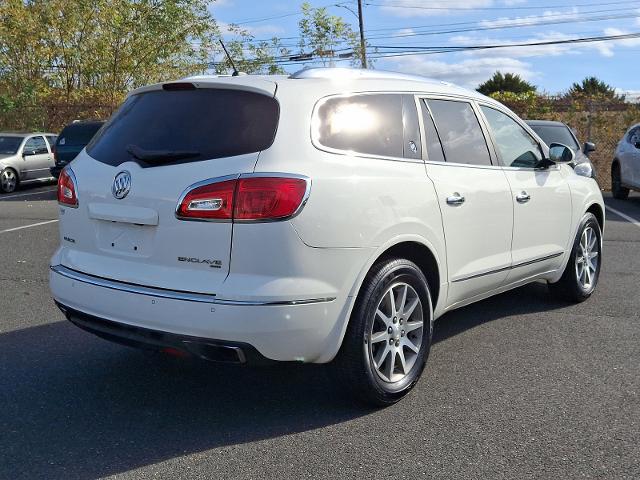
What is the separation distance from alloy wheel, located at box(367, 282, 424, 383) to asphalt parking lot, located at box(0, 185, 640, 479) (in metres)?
0.20

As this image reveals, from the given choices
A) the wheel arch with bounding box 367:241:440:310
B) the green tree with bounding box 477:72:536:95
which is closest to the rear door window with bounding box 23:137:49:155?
the wheel arch with bounding box 367:241:440:310

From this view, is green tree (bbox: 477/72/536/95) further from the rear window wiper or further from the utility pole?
the rear window wiper

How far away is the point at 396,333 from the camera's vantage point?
3.96 metres

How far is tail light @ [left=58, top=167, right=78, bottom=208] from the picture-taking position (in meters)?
3.93

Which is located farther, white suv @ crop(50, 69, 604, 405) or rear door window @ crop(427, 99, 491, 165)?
rear door window @ crop(427, 99, 491, 165)

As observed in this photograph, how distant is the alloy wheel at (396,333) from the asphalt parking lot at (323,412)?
200 mm

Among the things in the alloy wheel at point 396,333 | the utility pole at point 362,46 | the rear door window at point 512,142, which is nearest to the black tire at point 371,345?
the alloy wheel at point 396,333

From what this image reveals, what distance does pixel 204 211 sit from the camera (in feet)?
11.1

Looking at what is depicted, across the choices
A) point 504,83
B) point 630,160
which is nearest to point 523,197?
point 630,160

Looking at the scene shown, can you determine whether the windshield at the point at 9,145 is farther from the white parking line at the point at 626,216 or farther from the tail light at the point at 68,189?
the tail light at the point at 68,189

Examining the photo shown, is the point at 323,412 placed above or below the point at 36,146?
below

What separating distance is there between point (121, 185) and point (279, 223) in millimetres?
878

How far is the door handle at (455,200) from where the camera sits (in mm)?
4262

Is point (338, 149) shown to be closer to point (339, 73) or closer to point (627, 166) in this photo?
point (339, 73)
